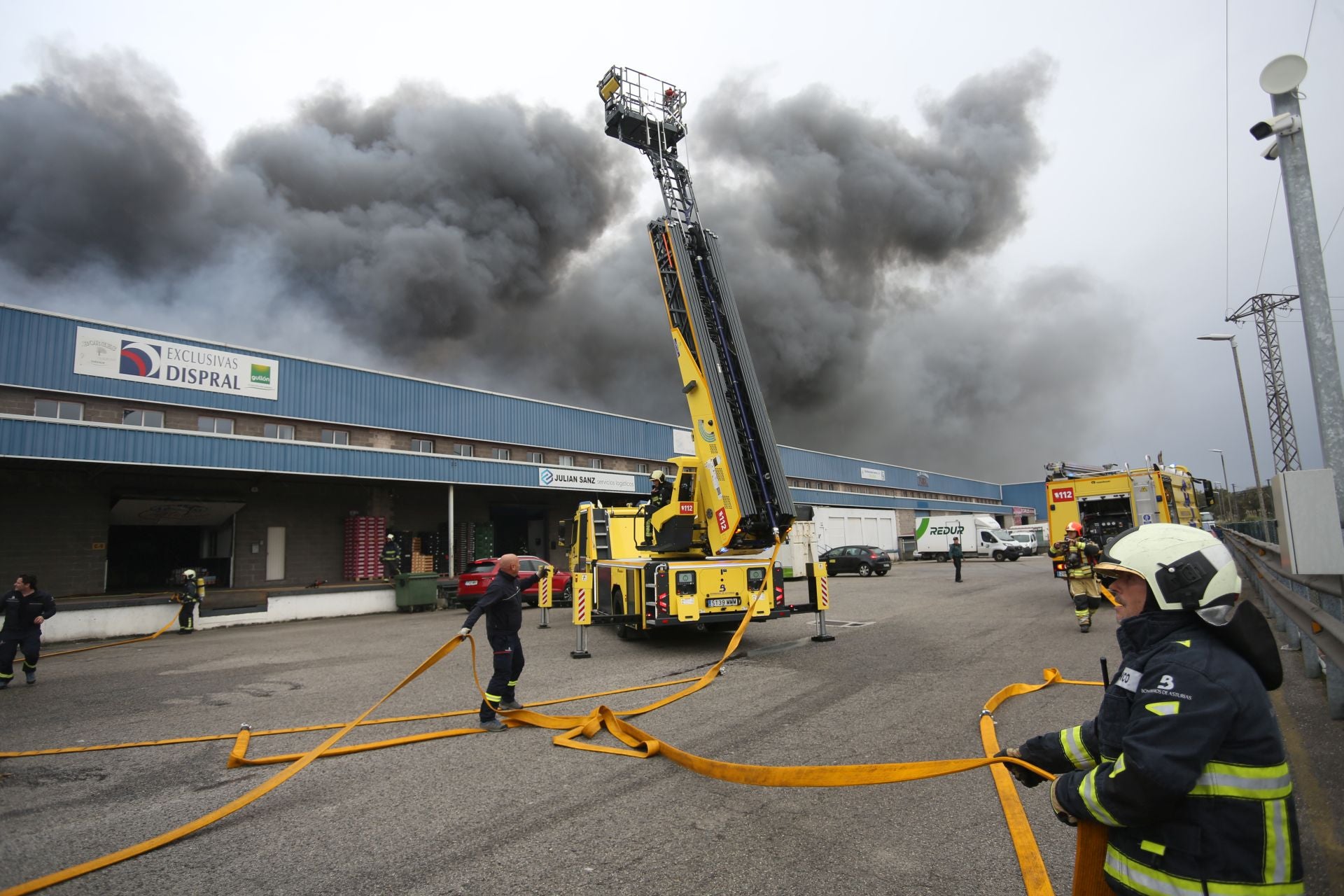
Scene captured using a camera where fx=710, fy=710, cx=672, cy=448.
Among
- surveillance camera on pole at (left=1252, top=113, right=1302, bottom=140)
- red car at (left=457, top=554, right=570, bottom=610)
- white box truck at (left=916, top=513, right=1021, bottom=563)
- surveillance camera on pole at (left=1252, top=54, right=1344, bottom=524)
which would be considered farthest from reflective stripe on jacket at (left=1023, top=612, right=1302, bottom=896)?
white box truck at (left=916, top=513, right=1021, bottom=563)

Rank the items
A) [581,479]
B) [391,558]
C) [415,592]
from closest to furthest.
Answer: [415,592] < [391,558] < [581,479]

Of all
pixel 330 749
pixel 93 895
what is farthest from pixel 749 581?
pixel 93 895

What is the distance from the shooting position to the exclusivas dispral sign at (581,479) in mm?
24391

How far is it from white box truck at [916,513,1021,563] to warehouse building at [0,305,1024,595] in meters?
17.7

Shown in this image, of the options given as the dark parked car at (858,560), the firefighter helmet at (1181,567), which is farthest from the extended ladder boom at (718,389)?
the dark parked car at (858,560)

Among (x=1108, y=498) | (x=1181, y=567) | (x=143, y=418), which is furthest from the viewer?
(x=143, y=418)

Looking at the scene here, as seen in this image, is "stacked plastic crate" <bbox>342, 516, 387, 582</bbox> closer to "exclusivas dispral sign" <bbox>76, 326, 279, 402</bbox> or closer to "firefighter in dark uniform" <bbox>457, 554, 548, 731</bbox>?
"exclusivas dispral sign" <bbox>76, 326, 279, 402</bbox>

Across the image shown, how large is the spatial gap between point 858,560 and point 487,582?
14.6 m

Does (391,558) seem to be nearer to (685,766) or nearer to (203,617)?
(203,617)

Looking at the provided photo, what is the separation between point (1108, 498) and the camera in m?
14.9

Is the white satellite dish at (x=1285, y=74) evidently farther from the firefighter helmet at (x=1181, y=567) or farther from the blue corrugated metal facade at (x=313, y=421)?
the blue corrugated metal facade at (x=313, y=421)

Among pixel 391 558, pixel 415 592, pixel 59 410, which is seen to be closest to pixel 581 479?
pixel 391 558

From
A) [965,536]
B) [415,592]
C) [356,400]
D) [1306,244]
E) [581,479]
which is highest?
[356,400]

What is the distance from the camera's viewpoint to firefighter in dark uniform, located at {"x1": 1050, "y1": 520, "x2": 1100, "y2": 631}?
386 inches
